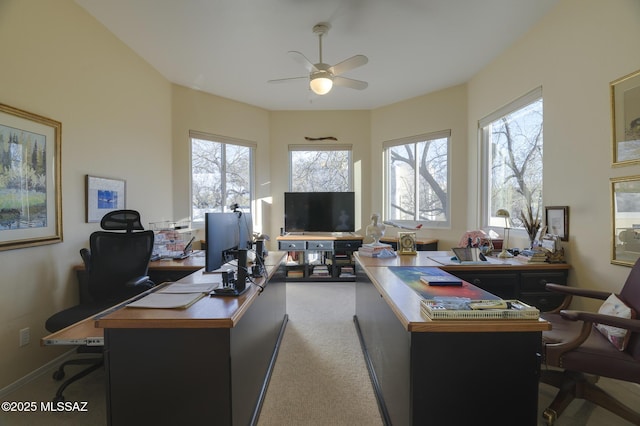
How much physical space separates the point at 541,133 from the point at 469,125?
1.28 m

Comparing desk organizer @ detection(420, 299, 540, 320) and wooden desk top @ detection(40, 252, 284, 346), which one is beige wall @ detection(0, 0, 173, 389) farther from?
desk organizer @ detection(420, 299, 540, 320)

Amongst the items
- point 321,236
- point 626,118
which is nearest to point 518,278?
point 626,118

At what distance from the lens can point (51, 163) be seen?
7.36 ft

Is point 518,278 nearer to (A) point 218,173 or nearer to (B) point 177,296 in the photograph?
(B) point 177,296

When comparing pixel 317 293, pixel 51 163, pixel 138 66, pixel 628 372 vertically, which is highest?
pixel 138 66

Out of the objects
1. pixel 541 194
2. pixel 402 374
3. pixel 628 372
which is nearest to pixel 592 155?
pixel 541 194

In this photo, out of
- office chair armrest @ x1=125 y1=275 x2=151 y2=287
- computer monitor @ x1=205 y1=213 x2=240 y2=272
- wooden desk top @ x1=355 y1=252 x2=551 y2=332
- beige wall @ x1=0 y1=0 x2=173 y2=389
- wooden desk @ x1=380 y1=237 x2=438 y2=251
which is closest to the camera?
wooden desk top @ x1=355 y1=252 x2=551 y2=332

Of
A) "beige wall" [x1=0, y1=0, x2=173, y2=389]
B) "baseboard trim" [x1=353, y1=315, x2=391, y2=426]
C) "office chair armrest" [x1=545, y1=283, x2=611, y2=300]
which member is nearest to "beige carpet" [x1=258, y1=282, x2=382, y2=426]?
"baseboard trim" [x1=353, y1=315, x2=391, y2=426]

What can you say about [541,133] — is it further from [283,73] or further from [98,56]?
[98,56]

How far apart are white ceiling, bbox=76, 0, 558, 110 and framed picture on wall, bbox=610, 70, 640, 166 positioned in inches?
43.8

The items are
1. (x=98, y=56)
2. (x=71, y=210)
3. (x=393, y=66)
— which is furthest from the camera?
(x=393, y=66)

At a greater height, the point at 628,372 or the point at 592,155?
the point at 592,155

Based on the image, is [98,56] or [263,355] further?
[98,56]

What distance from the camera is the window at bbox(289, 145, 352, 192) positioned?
513 centimetres
